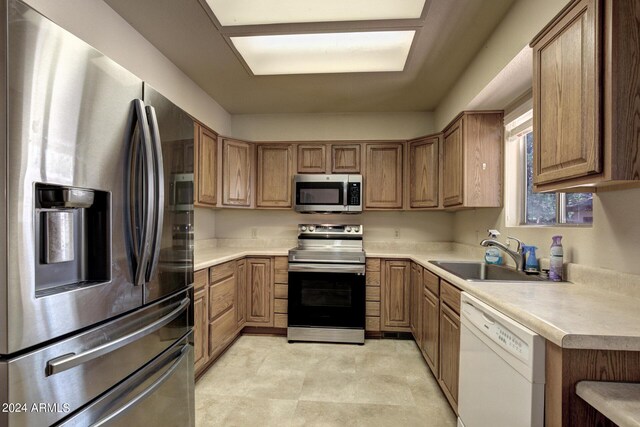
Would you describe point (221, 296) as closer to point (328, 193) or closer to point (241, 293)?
point (241, 293)

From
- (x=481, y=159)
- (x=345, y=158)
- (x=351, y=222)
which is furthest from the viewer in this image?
(x=351, y=222)

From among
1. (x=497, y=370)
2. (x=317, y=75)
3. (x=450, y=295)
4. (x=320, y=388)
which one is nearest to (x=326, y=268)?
(x=320, y=388)

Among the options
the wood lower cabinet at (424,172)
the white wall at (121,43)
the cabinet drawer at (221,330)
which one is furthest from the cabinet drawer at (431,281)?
the white wall at (121,43)

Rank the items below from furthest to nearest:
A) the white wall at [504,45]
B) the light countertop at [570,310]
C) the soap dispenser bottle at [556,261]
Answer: the soap dispenser bottle at [556,261], the white wall at [504,45], the light countertop at [570,310]

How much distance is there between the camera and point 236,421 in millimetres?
1794

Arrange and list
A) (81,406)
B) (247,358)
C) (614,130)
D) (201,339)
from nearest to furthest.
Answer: (81,406) → (614,130) → (201,339) → (247,358)

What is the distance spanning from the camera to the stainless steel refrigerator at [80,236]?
0.71 meters

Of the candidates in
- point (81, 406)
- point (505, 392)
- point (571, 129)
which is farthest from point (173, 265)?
point (571, 129)

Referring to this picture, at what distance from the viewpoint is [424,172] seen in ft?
10.4

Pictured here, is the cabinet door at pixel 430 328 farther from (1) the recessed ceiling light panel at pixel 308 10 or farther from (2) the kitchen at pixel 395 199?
(1) the recessed ceiling light panel at pixel 308 10

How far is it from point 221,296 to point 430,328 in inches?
67.7

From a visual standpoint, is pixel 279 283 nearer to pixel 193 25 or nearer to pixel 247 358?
pixel 247 358

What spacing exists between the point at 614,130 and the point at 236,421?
7.51 ft

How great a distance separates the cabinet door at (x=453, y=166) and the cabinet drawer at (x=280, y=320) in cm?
198
